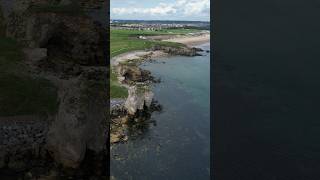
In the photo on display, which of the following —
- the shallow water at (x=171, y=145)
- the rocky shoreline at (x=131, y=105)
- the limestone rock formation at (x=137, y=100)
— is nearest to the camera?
the shallow water at (x=171, y=145)

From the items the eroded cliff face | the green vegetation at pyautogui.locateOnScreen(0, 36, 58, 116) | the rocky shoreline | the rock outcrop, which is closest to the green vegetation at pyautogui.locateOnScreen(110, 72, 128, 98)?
the rocky shoreline

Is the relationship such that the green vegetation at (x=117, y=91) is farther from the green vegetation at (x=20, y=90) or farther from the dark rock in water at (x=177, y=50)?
the dark rock in water at (x=177, y=50)

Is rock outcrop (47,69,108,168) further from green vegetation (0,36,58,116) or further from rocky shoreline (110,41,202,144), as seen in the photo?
rocky shoreline (110,41,202,144)

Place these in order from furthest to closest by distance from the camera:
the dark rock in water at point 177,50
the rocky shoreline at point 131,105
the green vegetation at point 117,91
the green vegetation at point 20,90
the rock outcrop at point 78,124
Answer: the dark rock in water at point 177,50
the green vegetation at point 117,91
the rocky shoreline at point 131,105
the green vegetation at point 20,90
the rock outcrop at point 78,124

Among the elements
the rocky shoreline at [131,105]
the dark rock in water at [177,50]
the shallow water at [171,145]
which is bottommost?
the shallow water at [171,145]

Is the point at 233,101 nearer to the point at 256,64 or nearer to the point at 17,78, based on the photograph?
the point at 256,64

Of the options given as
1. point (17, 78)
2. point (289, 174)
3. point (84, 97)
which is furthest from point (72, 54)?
point (289, 174)

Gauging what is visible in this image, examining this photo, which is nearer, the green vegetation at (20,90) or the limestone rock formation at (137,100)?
the green vegetation at (20,90)

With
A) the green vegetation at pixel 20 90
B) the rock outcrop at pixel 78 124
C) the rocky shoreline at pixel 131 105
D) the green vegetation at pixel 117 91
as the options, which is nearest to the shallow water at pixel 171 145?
the rocky shoreline at pixel 131 105
